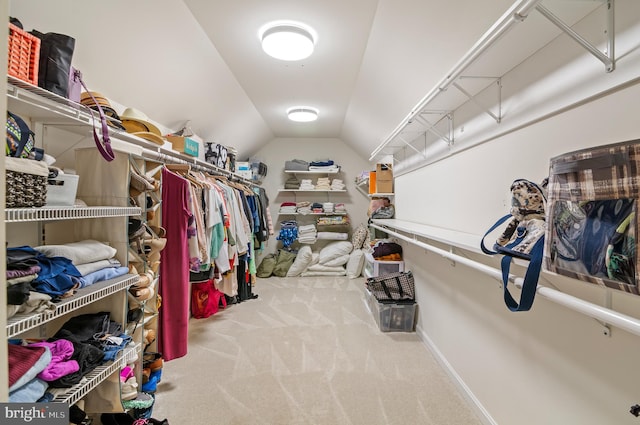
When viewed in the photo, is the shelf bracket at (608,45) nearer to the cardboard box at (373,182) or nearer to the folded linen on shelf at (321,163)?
the cardboard box at (373,182)

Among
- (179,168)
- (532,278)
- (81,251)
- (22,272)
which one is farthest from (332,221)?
(22,272)

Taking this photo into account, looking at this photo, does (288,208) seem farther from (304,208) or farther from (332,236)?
(332,236)

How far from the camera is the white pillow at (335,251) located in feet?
14.9

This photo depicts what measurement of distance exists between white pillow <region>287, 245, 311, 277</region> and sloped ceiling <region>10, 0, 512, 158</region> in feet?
8.00

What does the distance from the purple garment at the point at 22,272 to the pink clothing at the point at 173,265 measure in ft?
3.10

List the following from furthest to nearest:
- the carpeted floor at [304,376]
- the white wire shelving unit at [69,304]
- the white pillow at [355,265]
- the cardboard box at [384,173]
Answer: the white pillow at [355,265], the cardboard box at [384,173], the carpeted floor at [304,376], the white wire shelving unit at [69,304]

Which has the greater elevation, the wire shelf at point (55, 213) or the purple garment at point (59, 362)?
the wire shelf at point (55, 213)

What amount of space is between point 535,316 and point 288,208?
4002mm

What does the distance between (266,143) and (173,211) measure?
3.39 m

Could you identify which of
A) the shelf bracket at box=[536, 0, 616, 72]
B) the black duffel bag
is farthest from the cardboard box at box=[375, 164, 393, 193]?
the shelf bracket at box=[536, 0, 616, 72]

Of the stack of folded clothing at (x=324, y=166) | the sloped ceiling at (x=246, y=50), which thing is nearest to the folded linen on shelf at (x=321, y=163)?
the stack of folded clothing at (x=324, y=166)

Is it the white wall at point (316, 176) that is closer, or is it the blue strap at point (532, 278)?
the blue strap at point (532, 278)

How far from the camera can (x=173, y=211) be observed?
71.8 inches

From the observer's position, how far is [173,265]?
1802 millimetres
